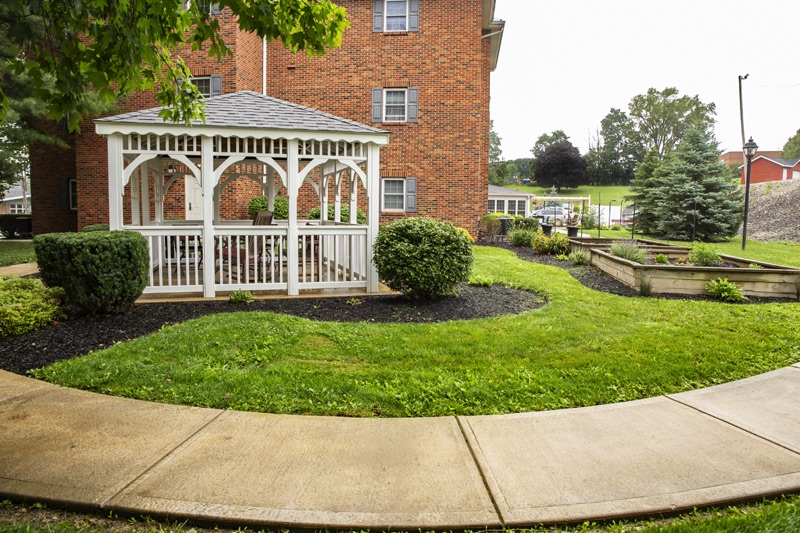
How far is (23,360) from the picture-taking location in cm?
512

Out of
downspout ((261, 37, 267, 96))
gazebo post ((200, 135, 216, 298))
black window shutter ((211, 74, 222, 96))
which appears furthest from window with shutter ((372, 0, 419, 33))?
gazebo post ((200, 135, 216, 298))

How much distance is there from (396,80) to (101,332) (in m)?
14.1

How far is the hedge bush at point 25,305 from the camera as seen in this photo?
19.3ft

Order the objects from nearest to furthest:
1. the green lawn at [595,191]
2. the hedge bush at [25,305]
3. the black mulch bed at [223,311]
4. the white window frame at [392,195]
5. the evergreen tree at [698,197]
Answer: the black mulch bed at [223,311] < the hedge bush at [25,305] < the white window frame at [392,195] < the evergreen tree at [698,197] < the green lawn at [595,191]

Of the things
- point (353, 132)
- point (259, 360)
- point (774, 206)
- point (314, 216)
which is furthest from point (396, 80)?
point (774, 206)

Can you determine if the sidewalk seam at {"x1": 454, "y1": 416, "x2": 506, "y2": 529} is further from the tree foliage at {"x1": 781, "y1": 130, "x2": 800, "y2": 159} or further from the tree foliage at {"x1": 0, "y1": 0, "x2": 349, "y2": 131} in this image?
the tree foliage at {"x1": 781, "y1": 130, "x2": 800, "y2": 159}

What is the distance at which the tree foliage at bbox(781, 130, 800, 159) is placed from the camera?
7274 centimetres

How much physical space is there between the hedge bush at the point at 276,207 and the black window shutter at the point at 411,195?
4129mm

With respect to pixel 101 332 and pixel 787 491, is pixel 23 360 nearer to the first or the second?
pixel 101 332

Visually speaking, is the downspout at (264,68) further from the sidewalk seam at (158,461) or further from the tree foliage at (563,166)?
the tree foliage at (563,166)

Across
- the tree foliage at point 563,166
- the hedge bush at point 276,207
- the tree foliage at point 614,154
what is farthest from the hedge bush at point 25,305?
the tree foliage at point 614,154

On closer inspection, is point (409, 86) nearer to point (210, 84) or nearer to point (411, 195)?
point (411, 195)

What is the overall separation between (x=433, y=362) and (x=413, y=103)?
46.8ft

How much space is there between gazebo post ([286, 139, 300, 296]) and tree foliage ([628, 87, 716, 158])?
71779 mm
